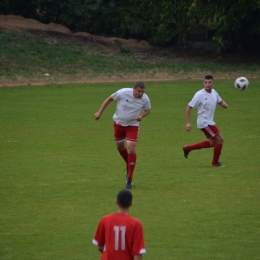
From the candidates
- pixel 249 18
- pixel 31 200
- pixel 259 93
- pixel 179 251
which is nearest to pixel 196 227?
pixel 179 251

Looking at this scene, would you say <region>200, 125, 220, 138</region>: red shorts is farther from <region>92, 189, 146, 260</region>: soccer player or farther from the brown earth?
the brown earth

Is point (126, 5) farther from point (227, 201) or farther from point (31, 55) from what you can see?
point (227, 201)

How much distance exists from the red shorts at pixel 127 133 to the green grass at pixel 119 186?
91 cm

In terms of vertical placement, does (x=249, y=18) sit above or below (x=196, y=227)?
below

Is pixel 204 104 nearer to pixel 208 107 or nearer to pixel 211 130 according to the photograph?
pixel 208 107

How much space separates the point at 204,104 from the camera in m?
14.8

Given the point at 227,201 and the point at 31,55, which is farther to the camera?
the point at 31,55

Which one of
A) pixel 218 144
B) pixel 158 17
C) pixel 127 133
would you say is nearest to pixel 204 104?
pixel 218 144

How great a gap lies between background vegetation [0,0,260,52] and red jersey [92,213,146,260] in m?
34.1

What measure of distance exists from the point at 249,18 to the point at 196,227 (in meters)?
32.8

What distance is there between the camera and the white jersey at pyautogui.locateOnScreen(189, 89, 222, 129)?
1473 cm

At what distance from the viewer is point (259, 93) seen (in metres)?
30.5

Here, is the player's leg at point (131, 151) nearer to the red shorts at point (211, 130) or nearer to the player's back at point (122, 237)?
the red shorts at point (211, 130)

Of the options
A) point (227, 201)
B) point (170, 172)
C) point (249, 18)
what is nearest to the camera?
point (227, 201)
